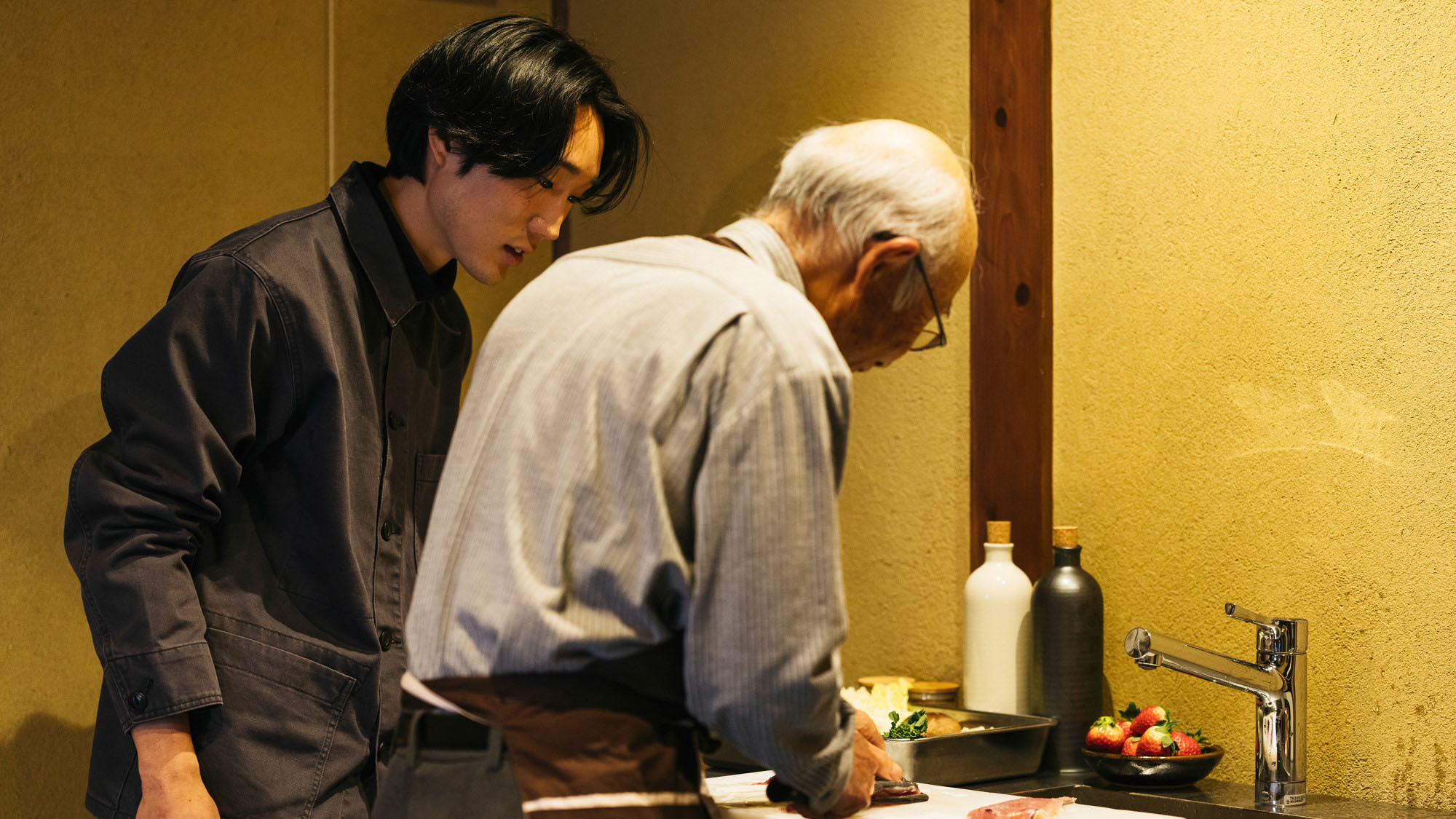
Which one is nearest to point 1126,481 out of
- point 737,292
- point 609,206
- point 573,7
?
point 609,206

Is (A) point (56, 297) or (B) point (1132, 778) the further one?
(A) point (56, 297)

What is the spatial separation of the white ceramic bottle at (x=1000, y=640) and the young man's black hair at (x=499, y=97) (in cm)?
110

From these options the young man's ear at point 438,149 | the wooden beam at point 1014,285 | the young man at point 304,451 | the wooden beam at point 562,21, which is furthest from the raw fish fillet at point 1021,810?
the wooden beam at point 562,21

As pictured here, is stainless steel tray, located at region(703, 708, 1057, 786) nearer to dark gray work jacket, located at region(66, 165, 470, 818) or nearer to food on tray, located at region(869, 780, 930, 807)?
food on tray, located at region(869, 780, 930, 807)

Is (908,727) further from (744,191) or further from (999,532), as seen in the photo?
(744,191)

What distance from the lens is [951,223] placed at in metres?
1.25

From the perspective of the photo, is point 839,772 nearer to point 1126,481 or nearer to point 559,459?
point 559,459

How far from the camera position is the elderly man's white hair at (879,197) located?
4.09 ft

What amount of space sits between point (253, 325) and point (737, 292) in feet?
2.43

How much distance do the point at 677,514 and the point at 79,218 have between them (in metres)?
2.21

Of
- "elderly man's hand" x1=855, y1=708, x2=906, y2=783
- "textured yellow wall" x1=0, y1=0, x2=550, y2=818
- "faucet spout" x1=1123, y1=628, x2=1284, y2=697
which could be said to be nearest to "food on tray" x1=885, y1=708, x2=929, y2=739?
"faucet spout" x1=1123, y1=628, x2=1284, y2=697

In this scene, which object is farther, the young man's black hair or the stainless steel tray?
the stainless steel tray

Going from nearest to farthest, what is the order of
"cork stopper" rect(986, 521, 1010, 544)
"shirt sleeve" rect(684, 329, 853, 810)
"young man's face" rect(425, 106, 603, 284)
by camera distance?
"shirt sleeve" rect(684, 329, 853, 810), "young man's face" rect(425, 106, 603, 284), "cork stopper" rect(986, 521, 1010, 544)

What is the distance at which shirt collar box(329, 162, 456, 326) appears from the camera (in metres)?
1.77
